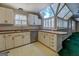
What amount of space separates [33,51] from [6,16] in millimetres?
743

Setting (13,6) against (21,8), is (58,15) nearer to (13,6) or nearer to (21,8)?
(21,8)

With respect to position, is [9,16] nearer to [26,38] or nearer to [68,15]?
[26,38]

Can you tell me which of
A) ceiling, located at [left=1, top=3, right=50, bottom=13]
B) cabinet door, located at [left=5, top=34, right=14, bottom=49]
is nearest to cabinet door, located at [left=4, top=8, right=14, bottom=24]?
ceiling, located at [left=1, top=3, right=50, bottom=13]

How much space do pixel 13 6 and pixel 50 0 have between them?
634 mm

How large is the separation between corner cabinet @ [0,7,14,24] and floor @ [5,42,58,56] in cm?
49

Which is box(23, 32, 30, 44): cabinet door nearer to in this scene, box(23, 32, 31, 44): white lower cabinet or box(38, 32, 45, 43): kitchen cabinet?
box(23, 32, 31, 44): white lower cabinet

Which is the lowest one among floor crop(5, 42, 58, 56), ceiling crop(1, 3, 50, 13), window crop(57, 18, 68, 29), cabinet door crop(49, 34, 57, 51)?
floor crop(5, 42, 58, 56)

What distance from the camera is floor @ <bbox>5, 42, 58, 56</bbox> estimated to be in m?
1.76

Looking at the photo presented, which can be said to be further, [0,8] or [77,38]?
[77,38]

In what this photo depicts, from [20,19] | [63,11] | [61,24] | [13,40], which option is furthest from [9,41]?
[63,11]

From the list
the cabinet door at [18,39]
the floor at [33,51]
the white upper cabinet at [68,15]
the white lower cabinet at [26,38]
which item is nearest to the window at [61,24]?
the white upper cabinet at [68,15]

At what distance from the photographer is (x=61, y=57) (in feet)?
5.89

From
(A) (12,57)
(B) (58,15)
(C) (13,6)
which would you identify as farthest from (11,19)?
(B) (58,15)

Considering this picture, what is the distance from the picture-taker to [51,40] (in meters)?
1.82
